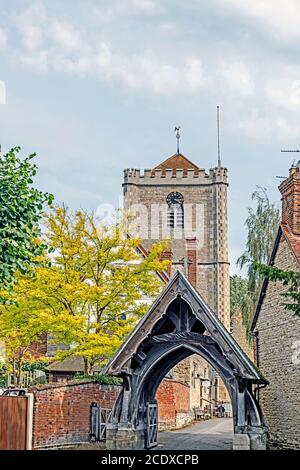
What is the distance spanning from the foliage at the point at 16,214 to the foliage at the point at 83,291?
669 cm

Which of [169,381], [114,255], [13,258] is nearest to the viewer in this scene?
[13,258]

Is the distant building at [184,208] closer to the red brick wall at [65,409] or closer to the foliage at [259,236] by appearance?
the foliage at [259,236]

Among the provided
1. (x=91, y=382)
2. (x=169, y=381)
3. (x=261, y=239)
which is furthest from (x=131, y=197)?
(x=91, y=382)

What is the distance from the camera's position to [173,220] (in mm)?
60031

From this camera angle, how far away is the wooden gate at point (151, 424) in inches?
805

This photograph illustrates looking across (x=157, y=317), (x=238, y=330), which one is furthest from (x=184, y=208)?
(x=157, y=317)

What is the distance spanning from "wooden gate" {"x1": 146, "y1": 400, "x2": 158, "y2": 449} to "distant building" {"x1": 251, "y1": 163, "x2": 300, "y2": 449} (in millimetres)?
4001

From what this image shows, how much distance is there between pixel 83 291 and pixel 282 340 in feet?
23.4

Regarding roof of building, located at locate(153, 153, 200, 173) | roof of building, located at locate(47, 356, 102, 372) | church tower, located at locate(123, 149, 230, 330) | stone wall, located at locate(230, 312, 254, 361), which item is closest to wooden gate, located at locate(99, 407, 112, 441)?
roof of building, located at locate(47, 356, 102, 372)

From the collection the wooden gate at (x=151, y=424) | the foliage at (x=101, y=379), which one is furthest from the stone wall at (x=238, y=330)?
the wooden gate at (x=151, y=424)

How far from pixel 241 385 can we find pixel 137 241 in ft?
31.7

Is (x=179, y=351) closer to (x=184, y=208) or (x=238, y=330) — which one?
(x=238, y=330)

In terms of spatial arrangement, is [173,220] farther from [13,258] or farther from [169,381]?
[13,258]

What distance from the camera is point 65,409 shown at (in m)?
21.8
